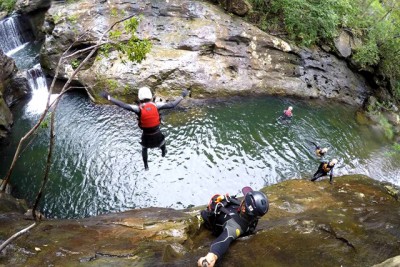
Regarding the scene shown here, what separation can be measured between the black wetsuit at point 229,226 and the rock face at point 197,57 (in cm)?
1426

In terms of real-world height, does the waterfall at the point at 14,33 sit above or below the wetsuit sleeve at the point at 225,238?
below

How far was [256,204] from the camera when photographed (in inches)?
216

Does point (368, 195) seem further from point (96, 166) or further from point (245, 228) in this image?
point (96, 166)

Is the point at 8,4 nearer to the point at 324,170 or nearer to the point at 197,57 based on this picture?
the point at 197,57

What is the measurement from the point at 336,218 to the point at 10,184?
12.7 m

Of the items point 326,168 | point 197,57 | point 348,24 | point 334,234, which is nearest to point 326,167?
point 326,168

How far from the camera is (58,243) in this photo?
22.4ft

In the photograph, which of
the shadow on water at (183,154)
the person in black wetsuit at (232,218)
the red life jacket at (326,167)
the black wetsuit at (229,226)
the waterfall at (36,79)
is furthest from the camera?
the waterfall at (36,79)

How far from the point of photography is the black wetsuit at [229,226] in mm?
5277

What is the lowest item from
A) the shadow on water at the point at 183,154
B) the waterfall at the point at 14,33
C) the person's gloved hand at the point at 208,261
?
the shadow on water at the point at 183,154

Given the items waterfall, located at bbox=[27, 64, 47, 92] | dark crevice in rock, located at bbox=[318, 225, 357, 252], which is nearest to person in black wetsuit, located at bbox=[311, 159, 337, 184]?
dark crevice in rock, located at bbox=[318, 225, 357, 252]

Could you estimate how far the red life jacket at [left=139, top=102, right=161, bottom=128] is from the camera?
8539 millimetres

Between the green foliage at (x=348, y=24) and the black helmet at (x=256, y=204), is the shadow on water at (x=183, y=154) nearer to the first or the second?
the green foliage at (x=348, y=24)

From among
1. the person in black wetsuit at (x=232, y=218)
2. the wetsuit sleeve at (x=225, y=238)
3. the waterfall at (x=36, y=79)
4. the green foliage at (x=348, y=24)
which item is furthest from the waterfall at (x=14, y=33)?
the wetsuit sleeve at (x=225, y=238)
